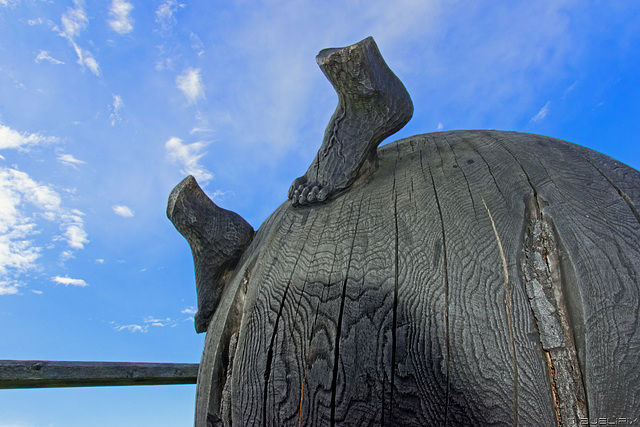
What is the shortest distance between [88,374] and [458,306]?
2.77m

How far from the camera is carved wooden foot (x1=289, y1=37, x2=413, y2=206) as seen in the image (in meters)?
1.55

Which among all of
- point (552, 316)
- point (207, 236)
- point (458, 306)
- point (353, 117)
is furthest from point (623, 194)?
point (207, 236)

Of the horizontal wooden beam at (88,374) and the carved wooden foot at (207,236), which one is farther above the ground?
the carved wooden foot at (207,236)

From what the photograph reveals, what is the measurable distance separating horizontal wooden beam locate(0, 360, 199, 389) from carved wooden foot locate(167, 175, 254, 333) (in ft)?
Answer: 5.39

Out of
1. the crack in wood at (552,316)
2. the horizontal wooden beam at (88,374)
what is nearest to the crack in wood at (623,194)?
the crack in wood at (552,316)

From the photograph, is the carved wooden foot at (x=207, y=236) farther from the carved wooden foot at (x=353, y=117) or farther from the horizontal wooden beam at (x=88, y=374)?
the horizontal wooden beam at (x=88, y=374)

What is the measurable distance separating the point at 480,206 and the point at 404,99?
0.59m

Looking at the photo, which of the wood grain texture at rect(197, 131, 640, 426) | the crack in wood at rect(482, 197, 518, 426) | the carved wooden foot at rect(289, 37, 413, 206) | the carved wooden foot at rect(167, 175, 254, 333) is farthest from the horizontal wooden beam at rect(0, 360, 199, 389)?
the crack in wood at rect(482, 197, 518, 426)

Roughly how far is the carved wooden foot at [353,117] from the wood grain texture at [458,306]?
0.53 feet

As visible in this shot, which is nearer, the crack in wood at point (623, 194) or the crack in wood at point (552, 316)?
the crack in wood at point (552, 316)

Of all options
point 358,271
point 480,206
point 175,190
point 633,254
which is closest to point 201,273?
point 175,190

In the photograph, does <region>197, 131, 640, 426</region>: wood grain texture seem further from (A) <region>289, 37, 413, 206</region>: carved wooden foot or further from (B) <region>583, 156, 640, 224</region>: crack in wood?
(A) <region>289, 37, 413, 206</region>: carved wooden foot

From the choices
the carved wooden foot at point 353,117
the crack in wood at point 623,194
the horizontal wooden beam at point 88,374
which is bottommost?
the horizontal wooden beam at point 88,374

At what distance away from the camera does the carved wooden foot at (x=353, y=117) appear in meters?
1.55
